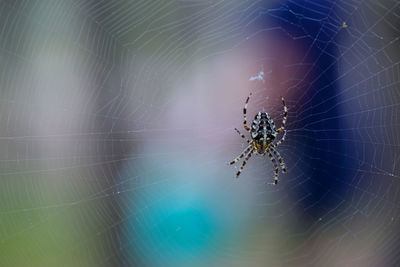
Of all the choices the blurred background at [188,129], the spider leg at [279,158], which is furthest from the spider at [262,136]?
the blurred background at [188,129]

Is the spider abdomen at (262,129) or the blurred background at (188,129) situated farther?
the spider abdomen at (262,129)

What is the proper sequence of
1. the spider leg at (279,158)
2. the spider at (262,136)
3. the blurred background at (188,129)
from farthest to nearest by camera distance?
the spider leg at (279,158) → the spider at (262,136) → the blurred background at (188,129)

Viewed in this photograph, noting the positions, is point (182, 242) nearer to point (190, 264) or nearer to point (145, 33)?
point (190, 264)

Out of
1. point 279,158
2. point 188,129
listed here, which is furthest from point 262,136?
point 188,129

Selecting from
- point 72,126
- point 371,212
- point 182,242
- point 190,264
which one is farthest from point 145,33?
point 371,212

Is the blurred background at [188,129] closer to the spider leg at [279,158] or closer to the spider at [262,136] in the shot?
the spider at [262,136]

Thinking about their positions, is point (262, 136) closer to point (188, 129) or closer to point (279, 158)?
point (279, 158)

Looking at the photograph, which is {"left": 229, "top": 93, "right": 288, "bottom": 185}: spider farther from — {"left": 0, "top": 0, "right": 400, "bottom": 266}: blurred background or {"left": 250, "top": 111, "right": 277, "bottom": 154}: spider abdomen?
{"left": 0, "top": 0, "right": 400, "bottom": 266}: blurred background
